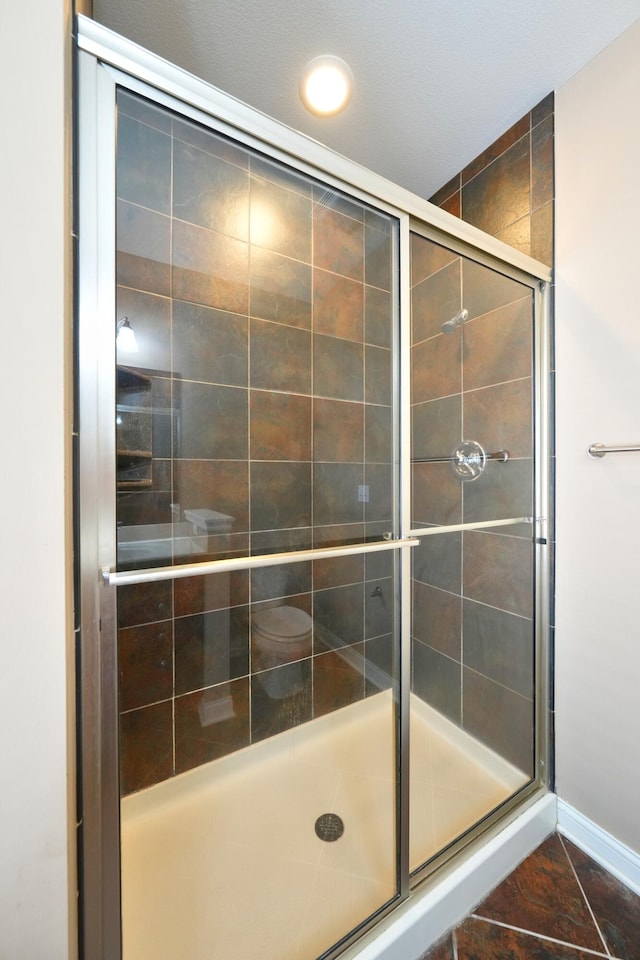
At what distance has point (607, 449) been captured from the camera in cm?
108

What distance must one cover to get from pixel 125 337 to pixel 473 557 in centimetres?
119

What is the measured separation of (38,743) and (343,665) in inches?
37.7

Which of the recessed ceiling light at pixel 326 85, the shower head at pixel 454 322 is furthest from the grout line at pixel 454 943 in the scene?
the recessed ceiling light at pixel 326 85

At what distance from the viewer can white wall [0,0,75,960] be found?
50 centimetres

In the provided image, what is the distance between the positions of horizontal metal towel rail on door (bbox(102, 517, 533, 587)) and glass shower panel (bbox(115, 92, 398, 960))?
0.03m

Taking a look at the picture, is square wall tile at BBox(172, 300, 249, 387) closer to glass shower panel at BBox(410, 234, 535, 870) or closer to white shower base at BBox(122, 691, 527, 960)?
glass shower panel at BBox(410, 234, 535, 870)

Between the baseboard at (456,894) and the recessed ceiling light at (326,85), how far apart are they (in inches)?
93.8

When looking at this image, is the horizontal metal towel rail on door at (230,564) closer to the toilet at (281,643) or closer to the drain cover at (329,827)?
the toilet at (281,643)

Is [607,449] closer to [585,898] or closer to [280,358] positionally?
[280,358]

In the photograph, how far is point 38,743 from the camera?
527 mm

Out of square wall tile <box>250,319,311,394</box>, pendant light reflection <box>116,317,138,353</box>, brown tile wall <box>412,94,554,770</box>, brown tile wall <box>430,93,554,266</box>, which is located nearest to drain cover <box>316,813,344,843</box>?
brown tile wall <box>412,94,554,770</box>

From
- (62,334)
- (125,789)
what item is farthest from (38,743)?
(62,334)

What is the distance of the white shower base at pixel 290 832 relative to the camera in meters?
0.88

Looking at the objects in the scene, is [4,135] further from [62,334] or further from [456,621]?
[456,621]
